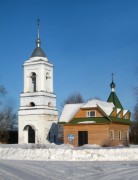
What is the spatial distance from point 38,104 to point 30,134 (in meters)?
3.93

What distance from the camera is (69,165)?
63.0 ft

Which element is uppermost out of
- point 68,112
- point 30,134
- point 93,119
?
point 68,112

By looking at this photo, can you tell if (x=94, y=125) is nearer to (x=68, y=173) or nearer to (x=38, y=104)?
(x=38, y=104)

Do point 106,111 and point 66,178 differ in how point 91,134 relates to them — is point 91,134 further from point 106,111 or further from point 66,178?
point 66,178

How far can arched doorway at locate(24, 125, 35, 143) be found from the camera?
149 ft

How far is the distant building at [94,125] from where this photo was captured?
38.9 meters

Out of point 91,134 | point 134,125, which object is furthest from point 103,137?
point 134,125

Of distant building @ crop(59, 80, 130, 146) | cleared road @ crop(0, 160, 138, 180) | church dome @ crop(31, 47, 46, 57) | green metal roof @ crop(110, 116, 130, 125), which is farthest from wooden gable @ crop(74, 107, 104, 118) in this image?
cleared road @ crop(0, 160, 138, 180)

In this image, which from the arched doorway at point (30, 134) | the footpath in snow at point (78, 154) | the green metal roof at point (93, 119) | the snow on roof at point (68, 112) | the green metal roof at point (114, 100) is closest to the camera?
the footpath in snow at point (78, 154)

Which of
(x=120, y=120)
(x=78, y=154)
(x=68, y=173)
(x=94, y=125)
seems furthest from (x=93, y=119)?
(x=68, y=173)

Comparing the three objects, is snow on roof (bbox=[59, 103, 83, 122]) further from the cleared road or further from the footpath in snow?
the cleared road

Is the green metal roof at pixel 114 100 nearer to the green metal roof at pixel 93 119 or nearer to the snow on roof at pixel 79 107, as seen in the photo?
the snow on roof at pixel 79 107

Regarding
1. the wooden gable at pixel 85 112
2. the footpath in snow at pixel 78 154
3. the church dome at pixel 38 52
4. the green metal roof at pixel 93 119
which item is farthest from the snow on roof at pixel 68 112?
the footpath in snow at pixel 78 154

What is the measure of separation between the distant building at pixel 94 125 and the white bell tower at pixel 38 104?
381cm
